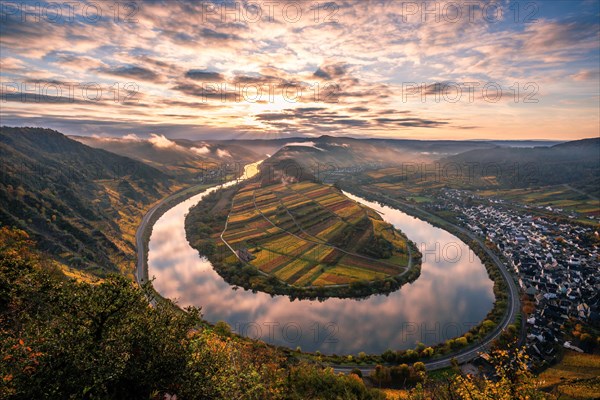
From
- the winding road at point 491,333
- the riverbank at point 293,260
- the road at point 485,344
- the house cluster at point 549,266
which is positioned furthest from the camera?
the riverbank at point 293,260

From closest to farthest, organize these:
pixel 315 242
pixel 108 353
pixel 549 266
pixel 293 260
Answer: pixel 108 353, pixel 549 266, pixel 293 260, pixel 315 242

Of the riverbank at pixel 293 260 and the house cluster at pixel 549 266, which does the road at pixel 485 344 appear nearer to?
the house cluster at pixel 549 266

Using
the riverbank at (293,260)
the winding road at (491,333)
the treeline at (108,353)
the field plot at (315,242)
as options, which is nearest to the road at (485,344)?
the winding road at (491,333)

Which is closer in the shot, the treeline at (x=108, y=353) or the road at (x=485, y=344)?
the treeline at (x=108, y=353)

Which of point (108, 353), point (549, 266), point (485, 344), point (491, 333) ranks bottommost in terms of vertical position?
point (485, 344)

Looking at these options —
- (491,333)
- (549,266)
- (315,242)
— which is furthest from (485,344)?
(315,242)

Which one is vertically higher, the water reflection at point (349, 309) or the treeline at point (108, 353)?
the treeline at point (108, 353)

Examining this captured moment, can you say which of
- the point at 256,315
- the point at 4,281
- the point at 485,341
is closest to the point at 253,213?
the point at 256,315

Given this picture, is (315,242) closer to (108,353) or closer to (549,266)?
(549,266)
